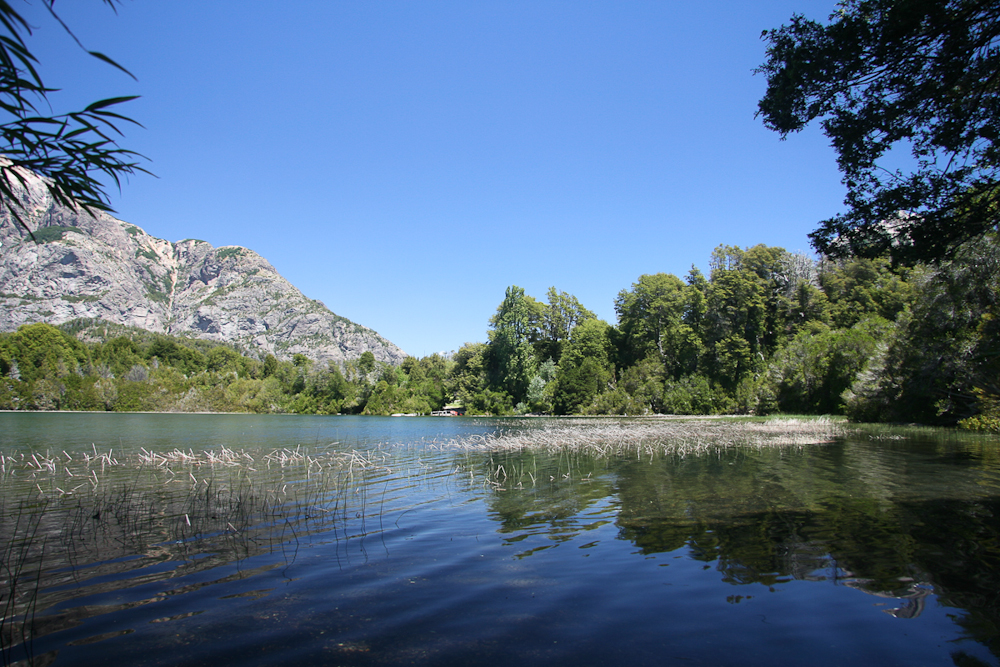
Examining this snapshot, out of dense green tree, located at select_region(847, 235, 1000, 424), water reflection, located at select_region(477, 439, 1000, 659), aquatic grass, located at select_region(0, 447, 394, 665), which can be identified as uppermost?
dense green tree, located at select_region(847, 235, 1000, 424)

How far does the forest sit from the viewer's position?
107ft

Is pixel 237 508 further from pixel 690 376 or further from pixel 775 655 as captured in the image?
pixel 690 376

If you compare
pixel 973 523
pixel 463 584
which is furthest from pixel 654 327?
pixel 463 584

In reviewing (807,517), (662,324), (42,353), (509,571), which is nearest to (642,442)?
(807,517)

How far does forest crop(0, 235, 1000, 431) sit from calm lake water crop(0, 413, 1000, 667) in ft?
60.0

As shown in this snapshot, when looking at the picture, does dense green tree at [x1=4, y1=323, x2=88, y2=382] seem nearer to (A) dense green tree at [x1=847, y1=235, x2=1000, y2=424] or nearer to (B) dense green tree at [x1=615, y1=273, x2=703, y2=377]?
(B) dense green tree at [x1=615, y1=273, x2=703, y2=377]

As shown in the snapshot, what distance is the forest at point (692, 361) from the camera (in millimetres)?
32625

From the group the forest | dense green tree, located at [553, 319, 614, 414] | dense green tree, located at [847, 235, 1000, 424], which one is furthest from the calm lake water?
dense green tree, located at [553, 319, 614, 414]

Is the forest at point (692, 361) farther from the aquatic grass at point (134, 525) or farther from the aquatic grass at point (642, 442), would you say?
the aquatic grass at point (134, 525)

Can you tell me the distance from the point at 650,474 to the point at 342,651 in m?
13.4

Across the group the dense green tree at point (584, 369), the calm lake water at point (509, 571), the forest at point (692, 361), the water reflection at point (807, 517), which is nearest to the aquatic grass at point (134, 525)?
the calm lake water at point (509, 571)

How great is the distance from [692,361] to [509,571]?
7230 cm

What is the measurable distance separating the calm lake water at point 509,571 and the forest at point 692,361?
60.0 ft

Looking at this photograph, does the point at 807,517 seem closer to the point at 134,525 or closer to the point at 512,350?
the point at 134,525
